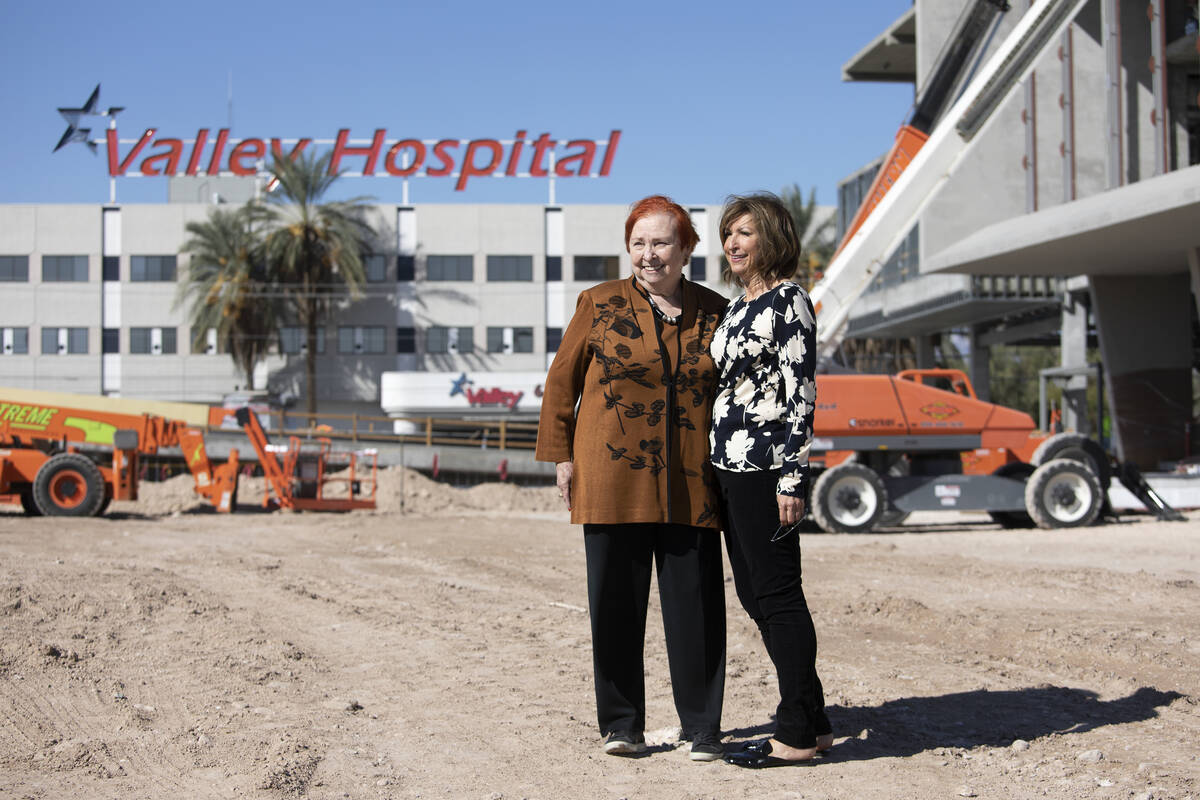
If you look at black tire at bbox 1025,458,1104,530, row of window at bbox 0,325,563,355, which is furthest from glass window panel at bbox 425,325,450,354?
black tire at bbox 1025,458,1104,530

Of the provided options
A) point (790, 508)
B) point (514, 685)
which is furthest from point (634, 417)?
point (514, 685)

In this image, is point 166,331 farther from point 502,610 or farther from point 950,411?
point 502,610

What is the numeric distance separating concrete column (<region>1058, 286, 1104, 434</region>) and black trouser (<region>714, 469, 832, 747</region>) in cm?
2804

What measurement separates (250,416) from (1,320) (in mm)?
34262

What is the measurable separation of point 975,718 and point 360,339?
1802 inches

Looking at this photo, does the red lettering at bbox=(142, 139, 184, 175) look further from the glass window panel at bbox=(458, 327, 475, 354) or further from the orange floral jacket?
the orange floral jacket

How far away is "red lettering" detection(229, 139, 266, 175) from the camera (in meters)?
47.9

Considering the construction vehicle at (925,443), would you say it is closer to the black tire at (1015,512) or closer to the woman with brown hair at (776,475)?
the black tire at (1015,512)

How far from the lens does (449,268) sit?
161 ft

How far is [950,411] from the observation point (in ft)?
53.9

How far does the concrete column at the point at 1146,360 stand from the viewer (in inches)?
992

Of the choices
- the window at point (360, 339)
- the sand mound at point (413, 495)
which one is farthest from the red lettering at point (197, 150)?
the sand mound at point (413, 495)

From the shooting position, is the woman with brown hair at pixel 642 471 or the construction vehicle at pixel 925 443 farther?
the construction vehicle at pixel 925 443

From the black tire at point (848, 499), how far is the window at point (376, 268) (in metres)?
35.9
